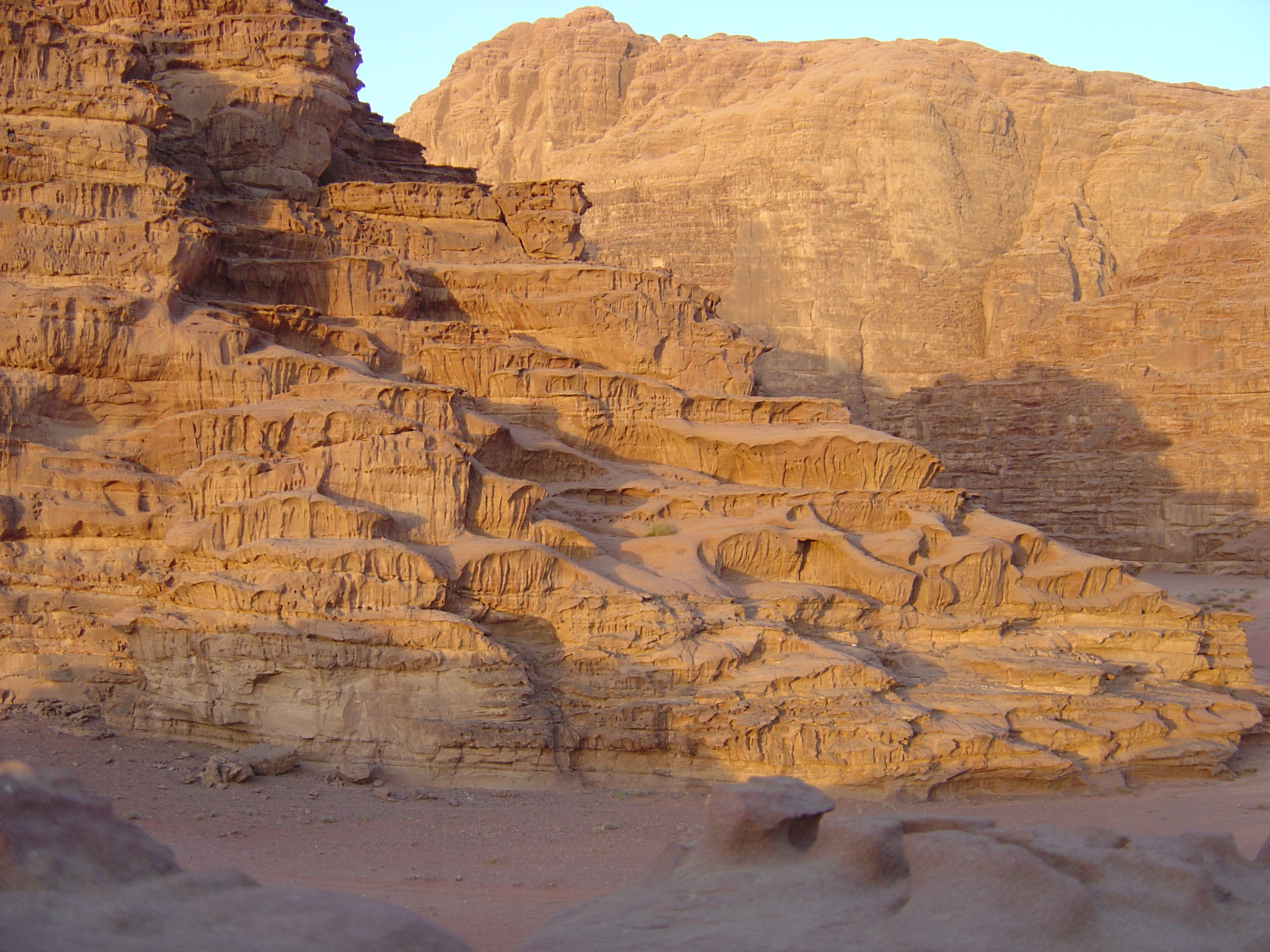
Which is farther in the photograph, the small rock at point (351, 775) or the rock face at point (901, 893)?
the small rock at point (351, 775)

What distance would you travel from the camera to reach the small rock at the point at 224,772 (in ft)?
35.4

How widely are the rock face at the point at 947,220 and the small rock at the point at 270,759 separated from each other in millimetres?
34091

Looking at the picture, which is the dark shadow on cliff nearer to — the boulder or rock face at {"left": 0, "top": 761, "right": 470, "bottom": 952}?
the boulder

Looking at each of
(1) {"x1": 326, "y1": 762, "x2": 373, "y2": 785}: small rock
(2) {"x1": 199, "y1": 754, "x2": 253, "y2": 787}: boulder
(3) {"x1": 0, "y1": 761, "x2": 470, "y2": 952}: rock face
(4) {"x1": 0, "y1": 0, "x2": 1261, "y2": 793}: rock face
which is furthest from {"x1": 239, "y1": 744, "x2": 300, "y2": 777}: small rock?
(3) {"x1": 0, "y1": 761, "x2": 470, "y2": 952}: rock face

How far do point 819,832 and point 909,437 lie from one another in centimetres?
4096

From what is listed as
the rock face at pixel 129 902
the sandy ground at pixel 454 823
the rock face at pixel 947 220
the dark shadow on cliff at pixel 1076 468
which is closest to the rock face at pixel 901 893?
the rock face at pixel 129 902

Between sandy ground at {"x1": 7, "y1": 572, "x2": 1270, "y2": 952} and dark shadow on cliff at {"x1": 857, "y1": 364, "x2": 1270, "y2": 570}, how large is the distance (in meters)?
26.5

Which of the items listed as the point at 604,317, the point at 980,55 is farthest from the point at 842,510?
the point at 980,55

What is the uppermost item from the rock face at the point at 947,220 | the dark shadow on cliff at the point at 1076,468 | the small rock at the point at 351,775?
the rock face at the point at 947,220

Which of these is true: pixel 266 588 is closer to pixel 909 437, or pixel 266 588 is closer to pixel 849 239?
pixel 909 437

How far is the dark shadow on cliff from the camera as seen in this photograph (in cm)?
3853

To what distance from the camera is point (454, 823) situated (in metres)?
10.2

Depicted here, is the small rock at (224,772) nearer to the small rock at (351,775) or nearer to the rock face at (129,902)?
the small rock at (351,775)

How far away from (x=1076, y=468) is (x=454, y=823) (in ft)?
115
